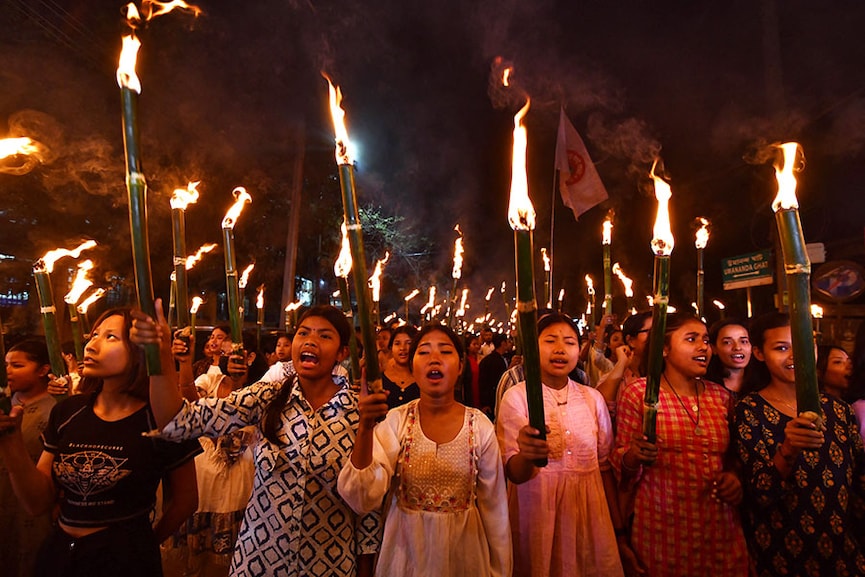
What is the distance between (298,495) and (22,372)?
2658 mm

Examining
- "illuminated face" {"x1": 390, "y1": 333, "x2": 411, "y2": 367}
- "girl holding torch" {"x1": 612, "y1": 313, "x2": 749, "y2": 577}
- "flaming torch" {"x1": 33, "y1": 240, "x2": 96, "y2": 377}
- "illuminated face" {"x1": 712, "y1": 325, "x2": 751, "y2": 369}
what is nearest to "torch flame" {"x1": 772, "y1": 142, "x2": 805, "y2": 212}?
"girl holding torch" {"x1": 612, "y1": 313, "x2": 749, "y2": 577}

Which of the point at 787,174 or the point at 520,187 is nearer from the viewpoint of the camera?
the point at 520,187

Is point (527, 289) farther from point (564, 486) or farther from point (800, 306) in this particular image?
point (564, 486)

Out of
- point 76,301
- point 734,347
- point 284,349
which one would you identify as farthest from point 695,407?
point 76,301

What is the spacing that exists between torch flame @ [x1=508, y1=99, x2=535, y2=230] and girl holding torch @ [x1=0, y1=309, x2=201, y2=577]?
88.4 inches

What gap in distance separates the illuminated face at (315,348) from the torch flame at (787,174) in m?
2.47

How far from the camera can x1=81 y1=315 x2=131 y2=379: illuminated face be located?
8.70 feet

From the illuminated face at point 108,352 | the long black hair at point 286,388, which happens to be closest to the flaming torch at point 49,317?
the illuminated face at point 108,352

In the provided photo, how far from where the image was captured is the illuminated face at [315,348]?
2.94 meters

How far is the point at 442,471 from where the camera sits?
2865 millimetres

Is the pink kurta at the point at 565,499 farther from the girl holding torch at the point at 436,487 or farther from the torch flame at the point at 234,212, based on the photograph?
the torch flame at the point at 234,212

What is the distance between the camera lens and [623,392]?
356cm

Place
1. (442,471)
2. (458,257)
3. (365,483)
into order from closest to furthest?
(365,483) < (442,471) < (458,257)

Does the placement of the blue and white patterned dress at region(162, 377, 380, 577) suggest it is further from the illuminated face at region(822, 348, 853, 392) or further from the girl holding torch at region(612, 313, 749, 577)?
the illuminated face at region(822, 348, 853, 392)
